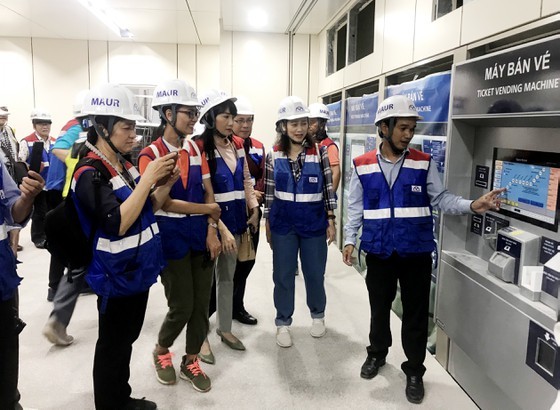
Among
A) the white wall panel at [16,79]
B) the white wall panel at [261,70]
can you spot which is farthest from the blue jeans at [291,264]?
the white wall panel at [16,79]

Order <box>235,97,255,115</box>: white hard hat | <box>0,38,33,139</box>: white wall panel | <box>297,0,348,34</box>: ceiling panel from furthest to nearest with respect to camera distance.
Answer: <box>0,38,33,139</box>: white wall panel < <box>297,0,348,34</box>: ceiling panel < <box>235,97,255,115</box>: white hard hat

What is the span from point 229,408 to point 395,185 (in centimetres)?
155

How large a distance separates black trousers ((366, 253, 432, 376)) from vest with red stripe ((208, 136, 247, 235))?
864 millimetres

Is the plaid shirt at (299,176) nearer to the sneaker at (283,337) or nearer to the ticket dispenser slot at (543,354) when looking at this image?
the sneaker at (283,337)

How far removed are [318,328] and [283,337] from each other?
295 mm

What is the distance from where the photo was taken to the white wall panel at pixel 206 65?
8.55 m

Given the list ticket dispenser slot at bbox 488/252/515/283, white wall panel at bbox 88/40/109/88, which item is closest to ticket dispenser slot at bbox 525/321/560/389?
ticket dispenser slot at bbox 488/252/515/283

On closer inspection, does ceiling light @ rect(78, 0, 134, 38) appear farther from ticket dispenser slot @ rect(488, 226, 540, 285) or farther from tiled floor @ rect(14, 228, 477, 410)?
ticket dispenser slot @ rect(488, 226, 540, 285)

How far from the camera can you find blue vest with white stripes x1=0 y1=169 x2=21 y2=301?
167 centimetres

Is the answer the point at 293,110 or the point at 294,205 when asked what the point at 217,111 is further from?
the point at 294,205

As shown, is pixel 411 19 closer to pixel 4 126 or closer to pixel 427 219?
pixel 427 219

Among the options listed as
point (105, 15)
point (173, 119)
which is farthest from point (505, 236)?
point (105, 15)

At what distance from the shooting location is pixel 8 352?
1.80m

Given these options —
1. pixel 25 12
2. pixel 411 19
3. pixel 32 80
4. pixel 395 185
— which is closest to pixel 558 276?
pixel 395 185
